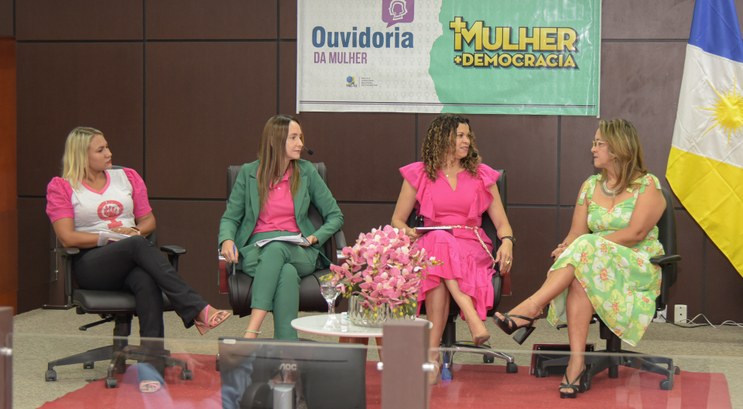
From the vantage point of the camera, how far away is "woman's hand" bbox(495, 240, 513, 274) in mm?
4711

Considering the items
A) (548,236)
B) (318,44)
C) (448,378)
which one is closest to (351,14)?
(318,44)

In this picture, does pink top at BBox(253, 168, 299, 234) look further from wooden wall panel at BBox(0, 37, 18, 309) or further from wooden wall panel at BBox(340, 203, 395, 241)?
wooden wall panel at BBox(0, 37, 18, 309)

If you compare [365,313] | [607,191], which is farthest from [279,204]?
[607,191]

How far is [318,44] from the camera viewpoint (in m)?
6.27

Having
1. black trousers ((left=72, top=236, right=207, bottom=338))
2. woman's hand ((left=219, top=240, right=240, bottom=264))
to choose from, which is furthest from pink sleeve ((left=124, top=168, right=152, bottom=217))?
woman's hand ((left=219, top=240, right=240, bottom=264))

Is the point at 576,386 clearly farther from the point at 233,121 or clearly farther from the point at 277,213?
the point at 233,121

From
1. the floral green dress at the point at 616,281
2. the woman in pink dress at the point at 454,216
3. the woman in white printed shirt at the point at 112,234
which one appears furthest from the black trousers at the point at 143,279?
the floral green dress at the point at 616,281

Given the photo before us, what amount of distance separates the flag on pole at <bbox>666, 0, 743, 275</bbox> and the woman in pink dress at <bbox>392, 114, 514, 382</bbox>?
159 centimetres

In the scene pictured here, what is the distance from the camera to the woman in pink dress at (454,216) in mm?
4578

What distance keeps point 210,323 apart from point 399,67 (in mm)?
2335

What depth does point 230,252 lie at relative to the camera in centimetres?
471

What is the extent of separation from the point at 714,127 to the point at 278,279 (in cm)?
283

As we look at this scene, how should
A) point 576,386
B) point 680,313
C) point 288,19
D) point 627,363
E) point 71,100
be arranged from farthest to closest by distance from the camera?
point 71,100, point 288,19, point 680,313, point 576,386, point 627,363

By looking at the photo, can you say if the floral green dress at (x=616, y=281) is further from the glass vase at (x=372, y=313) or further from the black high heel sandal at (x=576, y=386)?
the black high heel sandal at (x=576, y=386)
